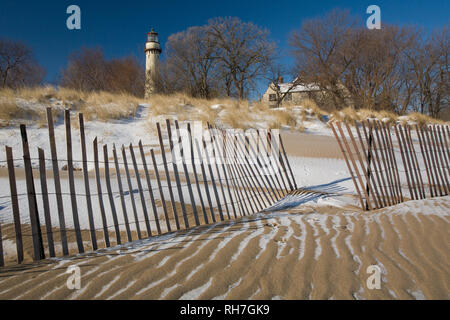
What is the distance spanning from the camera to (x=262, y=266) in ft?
6.44

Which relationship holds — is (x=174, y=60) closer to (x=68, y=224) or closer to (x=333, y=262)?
(x=68, y=224)

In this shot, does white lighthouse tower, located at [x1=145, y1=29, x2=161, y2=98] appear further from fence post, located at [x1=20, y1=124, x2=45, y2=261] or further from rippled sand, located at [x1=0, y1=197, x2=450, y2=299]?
rippled sand, located at [x1=0, y1=197, x2=450, y2=299]

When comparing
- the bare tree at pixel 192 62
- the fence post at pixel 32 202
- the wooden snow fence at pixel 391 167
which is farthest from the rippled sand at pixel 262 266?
the bare tree at pixel 192 62

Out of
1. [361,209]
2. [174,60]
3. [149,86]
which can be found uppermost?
[174,60]

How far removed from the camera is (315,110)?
13766 mm

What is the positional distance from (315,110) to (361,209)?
10.5 m

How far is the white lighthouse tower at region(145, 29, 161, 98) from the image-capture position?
765 inches

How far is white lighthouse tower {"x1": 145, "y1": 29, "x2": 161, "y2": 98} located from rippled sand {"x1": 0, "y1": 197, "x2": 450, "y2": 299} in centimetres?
1804

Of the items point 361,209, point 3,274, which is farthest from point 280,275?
point 361,209

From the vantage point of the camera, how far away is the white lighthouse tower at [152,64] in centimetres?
1942

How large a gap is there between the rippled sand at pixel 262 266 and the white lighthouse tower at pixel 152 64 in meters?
18.0

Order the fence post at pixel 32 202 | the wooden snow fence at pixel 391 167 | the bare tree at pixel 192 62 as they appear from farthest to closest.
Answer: the bare tree at pixel 192 62, the wooden snow fence at pixel 391 167, the fence post at pixel 32 202

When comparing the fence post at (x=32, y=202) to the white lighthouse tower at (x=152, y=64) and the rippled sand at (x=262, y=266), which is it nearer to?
the rippled sand at (x=262, y=266)
